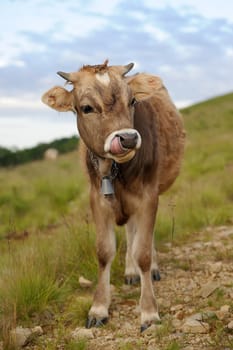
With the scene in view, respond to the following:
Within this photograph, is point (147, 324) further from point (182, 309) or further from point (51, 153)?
point (51, 153)

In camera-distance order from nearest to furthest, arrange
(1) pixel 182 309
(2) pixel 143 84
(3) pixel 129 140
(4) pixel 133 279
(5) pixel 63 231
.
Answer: (3) pixel 129 140 → (2) pixel 143 84 → (1) pixel 182 309 → (4) pixel 133 279 → (5) pixel 63 231

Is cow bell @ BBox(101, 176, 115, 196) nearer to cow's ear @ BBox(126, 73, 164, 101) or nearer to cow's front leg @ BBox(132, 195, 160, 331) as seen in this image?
cow's front leg @ BBox(132, 195, 160, 331)

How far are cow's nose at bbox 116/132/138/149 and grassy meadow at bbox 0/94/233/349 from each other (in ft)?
5.27

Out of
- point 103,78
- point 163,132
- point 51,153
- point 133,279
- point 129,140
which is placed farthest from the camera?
point 51,153

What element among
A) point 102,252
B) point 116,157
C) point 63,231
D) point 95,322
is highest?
point 116,157

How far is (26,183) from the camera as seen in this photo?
52.3 ft

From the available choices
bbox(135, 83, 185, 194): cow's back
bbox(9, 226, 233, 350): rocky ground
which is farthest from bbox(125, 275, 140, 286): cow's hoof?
bbox(135, 83, 185, 194): cow's back

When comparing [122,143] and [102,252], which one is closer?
[122,143]

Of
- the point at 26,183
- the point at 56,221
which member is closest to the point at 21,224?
the point at 56,221

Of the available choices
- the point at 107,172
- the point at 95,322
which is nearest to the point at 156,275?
the point at 95,322

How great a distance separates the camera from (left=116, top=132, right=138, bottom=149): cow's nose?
3918 mm

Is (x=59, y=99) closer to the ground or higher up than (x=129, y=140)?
higher up

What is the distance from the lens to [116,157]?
4.10 meters

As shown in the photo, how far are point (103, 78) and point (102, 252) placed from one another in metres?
1.56
